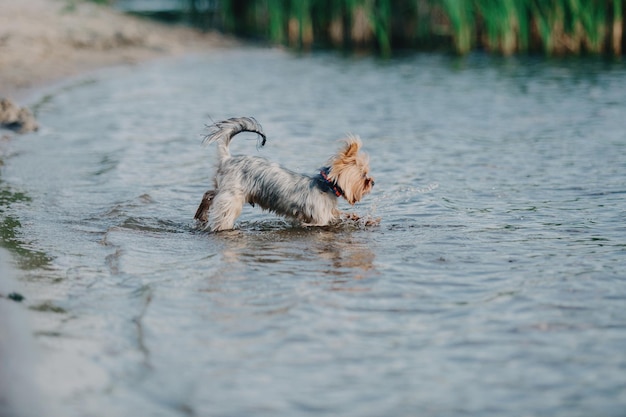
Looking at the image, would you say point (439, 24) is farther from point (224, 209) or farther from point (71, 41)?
point (224, 209)

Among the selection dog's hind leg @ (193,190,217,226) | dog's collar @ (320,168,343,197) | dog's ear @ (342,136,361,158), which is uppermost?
dog's ear @ (342,136,361,158)

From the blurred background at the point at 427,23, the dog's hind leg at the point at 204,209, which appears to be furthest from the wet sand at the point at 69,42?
the dog's hind leg at the point at 204,209

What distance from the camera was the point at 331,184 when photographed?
23.8ft

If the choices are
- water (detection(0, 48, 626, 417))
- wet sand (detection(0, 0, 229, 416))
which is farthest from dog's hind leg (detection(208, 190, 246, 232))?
wet sand (detection(0, 0, 229, 416))

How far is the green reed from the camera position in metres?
18.3

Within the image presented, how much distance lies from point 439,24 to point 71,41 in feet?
27.7

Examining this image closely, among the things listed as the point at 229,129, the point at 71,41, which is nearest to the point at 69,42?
the point at 71,41

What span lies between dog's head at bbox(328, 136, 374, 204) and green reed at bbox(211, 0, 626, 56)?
12008mm

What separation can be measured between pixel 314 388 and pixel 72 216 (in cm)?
410

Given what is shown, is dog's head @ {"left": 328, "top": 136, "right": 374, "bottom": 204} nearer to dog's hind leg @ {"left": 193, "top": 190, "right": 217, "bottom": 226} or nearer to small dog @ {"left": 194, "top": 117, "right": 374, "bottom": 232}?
small dog @ {"left": 194, "top": 117, "right": 374, "bottom": 232}

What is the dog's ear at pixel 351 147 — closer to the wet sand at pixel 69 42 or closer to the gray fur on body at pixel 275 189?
the gray fur on body at pixel 275 189

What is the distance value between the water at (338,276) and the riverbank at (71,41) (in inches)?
138

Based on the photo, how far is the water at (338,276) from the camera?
166 inches

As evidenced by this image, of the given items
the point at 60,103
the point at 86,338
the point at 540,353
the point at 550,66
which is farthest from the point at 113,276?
the point at 550,66
